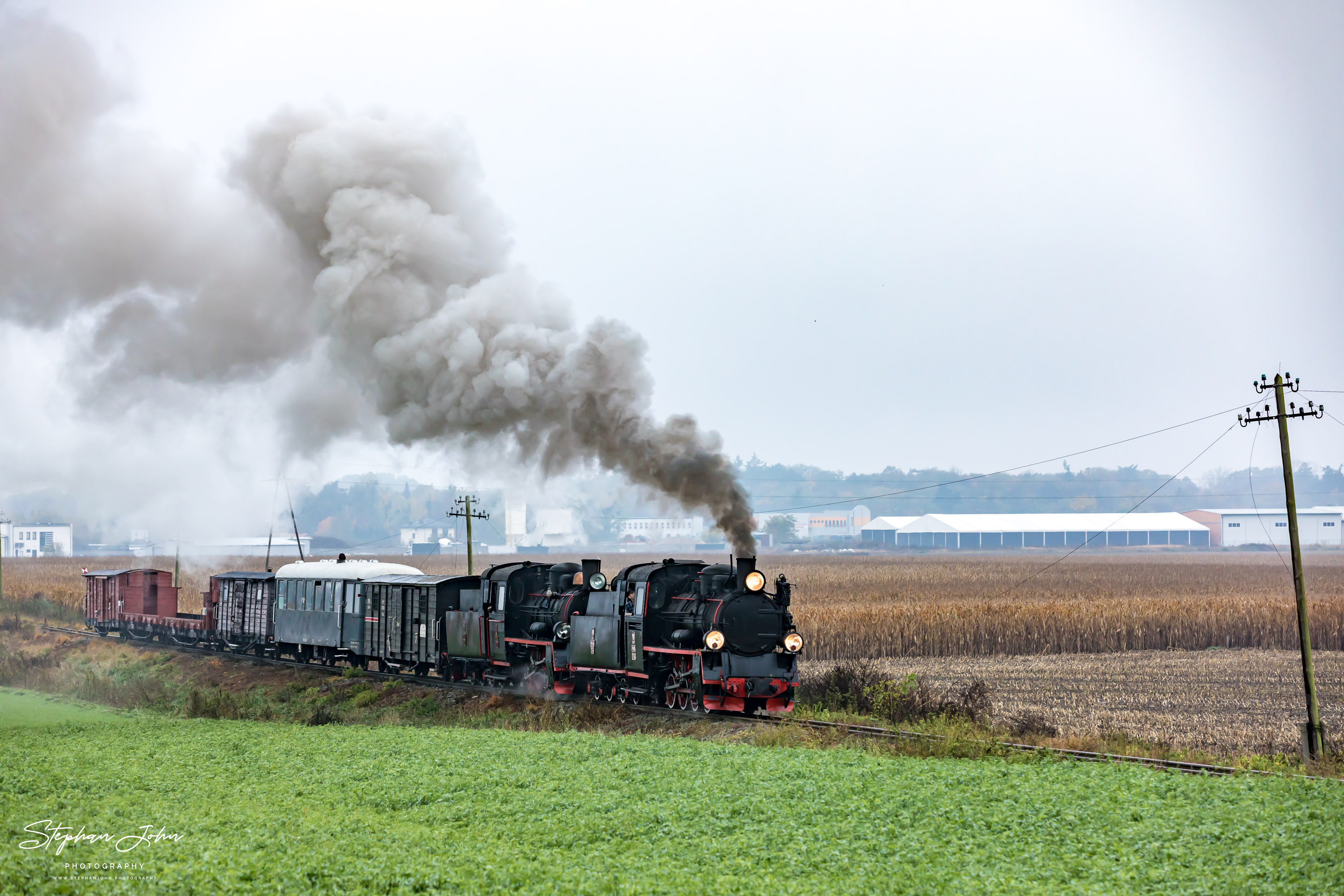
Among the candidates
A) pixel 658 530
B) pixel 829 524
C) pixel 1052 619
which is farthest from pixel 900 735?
pixel 829 524

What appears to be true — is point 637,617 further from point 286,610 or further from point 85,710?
point 286,610

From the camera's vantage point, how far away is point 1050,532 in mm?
129875

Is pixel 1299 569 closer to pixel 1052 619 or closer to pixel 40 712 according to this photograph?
pixel 1052 619

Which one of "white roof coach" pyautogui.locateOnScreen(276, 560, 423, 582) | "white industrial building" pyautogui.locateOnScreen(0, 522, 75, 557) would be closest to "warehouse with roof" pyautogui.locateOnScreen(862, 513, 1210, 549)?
"white roof coach" pyautogui.locateOnScreen(276, 560, 423, 582)

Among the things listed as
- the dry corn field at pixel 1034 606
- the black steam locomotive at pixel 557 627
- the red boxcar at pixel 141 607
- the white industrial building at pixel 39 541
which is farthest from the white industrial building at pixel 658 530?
the black steam locomotive at pixel 557 627

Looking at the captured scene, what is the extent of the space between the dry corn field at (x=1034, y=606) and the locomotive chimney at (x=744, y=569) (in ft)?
38.7

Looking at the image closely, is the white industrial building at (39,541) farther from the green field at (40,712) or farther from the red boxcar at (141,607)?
the green field at (40,712)

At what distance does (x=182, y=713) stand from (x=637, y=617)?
10.9m

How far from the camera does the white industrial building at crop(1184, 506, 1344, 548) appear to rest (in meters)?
124

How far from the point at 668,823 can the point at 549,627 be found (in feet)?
38.9

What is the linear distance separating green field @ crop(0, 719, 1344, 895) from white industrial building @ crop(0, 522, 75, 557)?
151387 millimetres

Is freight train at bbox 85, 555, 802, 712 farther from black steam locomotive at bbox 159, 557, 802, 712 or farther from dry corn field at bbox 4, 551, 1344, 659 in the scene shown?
dry corn field at bbox 4, 551, 1344, 659

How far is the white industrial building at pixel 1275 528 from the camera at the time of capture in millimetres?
124188

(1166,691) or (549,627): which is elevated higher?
(549,627)
